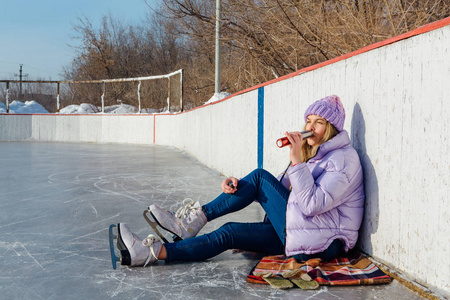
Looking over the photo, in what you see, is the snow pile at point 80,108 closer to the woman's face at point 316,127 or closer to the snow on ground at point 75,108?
the snow on ground at point 75,108

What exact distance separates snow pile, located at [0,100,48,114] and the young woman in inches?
866

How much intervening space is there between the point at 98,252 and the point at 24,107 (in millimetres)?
23046

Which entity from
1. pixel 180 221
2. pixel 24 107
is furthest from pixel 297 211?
pixel 24 107

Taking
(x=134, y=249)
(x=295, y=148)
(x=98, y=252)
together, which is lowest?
(x=98, y=252)

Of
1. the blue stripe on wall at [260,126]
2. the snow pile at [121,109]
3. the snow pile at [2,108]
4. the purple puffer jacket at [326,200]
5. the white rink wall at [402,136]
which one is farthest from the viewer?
the snow pile at [2,108]

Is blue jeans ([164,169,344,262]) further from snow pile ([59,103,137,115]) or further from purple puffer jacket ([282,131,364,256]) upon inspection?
snow pile ([59,103,137,115])

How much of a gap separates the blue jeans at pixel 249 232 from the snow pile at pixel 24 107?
22102mm

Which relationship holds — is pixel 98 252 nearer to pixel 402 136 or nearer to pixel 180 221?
pixel 180 221

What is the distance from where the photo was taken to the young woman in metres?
2.51

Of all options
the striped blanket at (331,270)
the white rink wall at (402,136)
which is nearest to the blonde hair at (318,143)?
the white rink wall at (402,136)

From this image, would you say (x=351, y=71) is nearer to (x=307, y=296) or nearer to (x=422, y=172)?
(x=422, y=172)

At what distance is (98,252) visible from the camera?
3113 mm

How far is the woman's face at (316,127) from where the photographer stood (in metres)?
2.75

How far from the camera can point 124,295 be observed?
2.30 m
